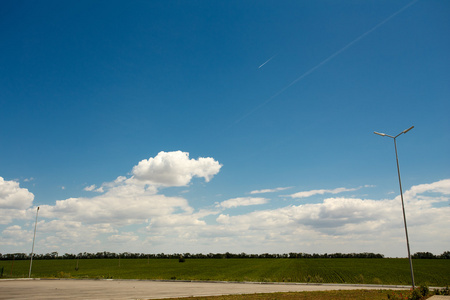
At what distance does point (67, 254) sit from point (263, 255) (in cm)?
13265

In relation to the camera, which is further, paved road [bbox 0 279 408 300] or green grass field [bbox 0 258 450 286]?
green grass field [bbox 0 258 450 286]

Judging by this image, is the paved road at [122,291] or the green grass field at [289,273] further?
the green grass field at [289,273]

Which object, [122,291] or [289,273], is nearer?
[122,291]

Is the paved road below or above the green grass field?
above

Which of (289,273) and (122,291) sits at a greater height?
(122,291)

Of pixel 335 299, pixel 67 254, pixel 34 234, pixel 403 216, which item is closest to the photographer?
pixel 335 299

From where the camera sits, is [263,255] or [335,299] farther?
[263,255]

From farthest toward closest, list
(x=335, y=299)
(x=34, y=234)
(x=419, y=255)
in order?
(x=419, y=255) → (x=34, y=234) → (x=335, y=299)

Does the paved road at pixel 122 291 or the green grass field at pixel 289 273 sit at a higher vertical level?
the paved road at pixel 122 291

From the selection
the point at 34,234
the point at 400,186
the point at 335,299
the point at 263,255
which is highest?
the point at 400,186

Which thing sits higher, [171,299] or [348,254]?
[171,299]

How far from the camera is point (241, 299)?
59.2 ft

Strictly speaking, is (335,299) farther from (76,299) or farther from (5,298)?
(5,298)

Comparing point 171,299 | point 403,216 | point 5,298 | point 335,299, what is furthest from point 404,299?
point 5,298
